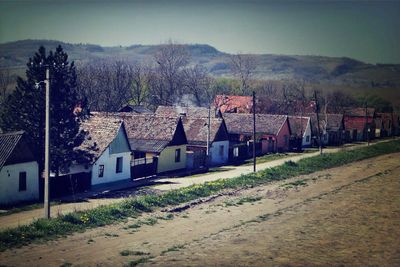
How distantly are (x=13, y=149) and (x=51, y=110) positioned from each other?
149 inches

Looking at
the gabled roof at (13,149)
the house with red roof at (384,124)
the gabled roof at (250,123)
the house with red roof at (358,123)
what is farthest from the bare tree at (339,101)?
the gabled roof at (13,149)

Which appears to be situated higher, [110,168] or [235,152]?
[110,168]

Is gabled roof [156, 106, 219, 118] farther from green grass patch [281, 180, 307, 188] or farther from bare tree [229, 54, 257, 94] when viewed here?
bare tree [229, 54, 257, 94]

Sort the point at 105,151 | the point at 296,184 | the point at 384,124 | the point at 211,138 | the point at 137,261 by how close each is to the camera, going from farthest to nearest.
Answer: the point at 384,124
the point at 211,138
the point at 296,184
the point at 105,151
the point at 137,261

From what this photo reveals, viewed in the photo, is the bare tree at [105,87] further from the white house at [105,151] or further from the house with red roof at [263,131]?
the white house at [105,151]

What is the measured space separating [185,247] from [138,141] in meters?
20.3

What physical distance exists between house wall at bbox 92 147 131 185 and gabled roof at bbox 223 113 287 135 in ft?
70.3

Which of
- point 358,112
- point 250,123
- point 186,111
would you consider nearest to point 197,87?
point 358,112

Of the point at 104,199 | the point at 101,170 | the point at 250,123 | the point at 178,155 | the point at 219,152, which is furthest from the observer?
the point at 250,123

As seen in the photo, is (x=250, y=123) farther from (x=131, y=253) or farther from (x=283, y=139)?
(x=131, y=253)

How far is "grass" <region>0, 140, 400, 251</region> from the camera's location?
64.2 feet

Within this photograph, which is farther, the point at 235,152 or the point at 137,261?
the point at 235,152

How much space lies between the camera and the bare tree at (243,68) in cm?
8488

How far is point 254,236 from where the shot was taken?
21406mm
